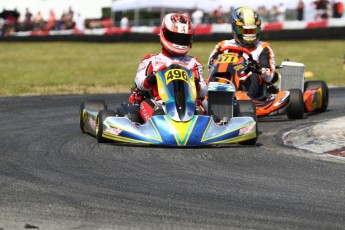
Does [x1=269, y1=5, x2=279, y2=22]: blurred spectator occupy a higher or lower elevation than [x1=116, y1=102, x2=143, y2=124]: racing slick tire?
lower

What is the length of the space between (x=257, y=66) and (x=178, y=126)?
3.71 meters

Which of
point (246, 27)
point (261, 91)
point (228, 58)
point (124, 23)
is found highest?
point (246, 27)

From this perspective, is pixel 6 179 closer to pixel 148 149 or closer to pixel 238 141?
pixel 148 149

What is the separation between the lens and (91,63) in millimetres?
29297

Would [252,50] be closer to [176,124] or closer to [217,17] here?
[176,124]

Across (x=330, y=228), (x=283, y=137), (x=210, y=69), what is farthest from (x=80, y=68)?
(x=330, y=228)

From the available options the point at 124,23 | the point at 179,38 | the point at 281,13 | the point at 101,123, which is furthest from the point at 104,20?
the point at 101,123

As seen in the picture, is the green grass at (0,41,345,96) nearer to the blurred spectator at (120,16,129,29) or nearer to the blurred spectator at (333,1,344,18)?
the blurred spectator at (333,1,344,18)

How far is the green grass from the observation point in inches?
780

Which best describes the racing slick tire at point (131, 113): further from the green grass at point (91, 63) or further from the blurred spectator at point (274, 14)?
the blurred spectator at point (274, 14)

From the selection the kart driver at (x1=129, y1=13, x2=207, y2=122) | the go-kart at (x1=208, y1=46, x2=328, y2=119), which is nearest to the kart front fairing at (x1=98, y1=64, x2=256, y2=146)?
the kart driver at (x1=129, y1=13, x2=207, y2=122)

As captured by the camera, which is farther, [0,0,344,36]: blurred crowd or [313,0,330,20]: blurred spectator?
[0,0,344,36]: blurred crowd

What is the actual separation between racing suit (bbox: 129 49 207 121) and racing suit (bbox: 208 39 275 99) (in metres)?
2.38

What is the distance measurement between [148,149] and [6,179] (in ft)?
6.86
